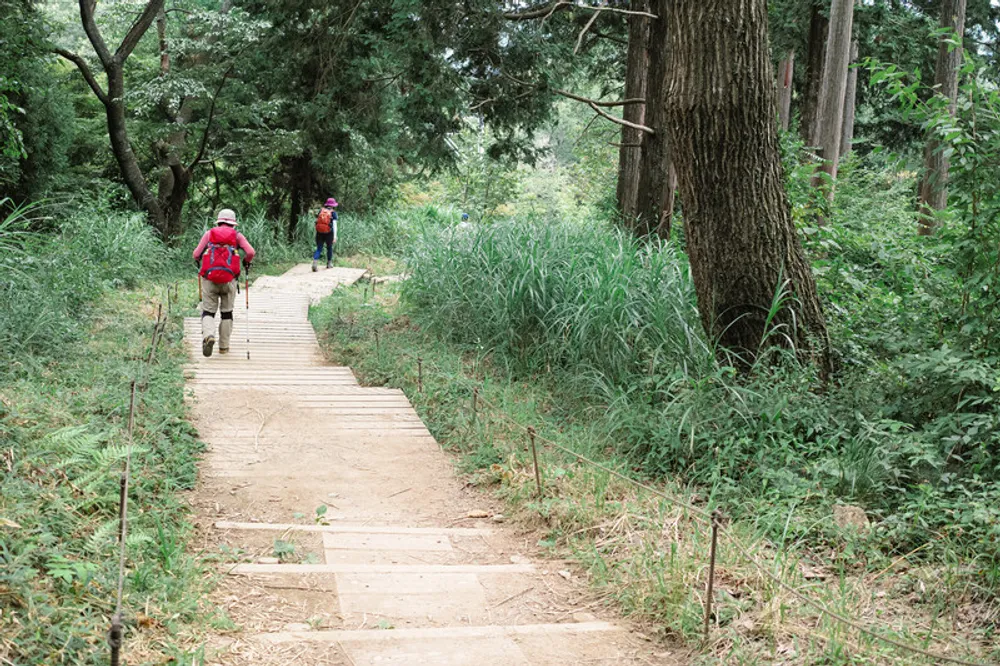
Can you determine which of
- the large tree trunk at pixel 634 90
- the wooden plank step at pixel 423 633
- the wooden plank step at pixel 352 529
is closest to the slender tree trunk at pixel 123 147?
the large tree trunk at pixel 634 90

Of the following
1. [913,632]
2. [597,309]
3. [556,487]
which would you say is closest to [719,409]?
[556,487]

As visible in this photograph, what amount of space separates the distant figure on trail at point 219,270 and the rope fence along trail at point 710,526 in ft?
8.84

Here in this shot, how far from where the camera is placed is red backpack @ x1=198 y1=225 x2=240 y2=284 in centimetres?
913

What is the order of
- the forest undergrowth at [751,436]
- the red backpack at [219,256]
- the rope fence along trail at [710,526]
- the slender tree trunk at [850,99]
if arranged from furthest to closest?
the slender tree trunk at [850,99] → the red backpack at [219,256] → the forest undergrowth at [751,436] → the rope fence along trail at [710,526]

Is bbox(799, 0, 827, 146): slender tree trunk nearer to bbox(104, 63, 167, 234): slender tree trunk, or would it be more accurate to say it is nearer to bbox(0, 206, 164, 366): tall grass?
bbox(0, 206, 164, 366): tall grass

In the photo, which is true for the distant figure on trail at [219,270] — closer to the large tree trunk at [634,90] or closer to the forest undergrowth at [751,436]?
the forest undergrowth at [751,436]

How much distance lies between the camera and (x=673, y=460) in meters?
5.24

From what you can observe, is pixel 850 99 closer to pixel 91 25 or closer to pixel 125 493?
pixel 91 25

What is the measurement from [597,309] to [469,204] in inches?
877

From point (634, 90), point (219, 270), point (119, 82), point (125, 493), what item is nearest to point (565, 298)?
point (219, 270)

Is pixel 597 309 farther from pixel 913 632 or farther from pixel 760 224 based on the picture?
pixel 913 632

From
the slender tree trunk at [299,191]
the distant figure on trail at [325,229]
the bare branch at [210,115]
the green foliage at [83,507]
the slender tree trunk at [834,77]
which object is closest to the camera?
the green foliage at [83,507]

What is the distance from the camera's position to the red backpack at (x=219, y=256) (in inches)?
360

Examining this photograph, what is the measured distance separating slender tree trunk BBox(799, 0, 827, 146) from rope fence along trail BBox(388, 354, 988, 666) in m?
9.25
